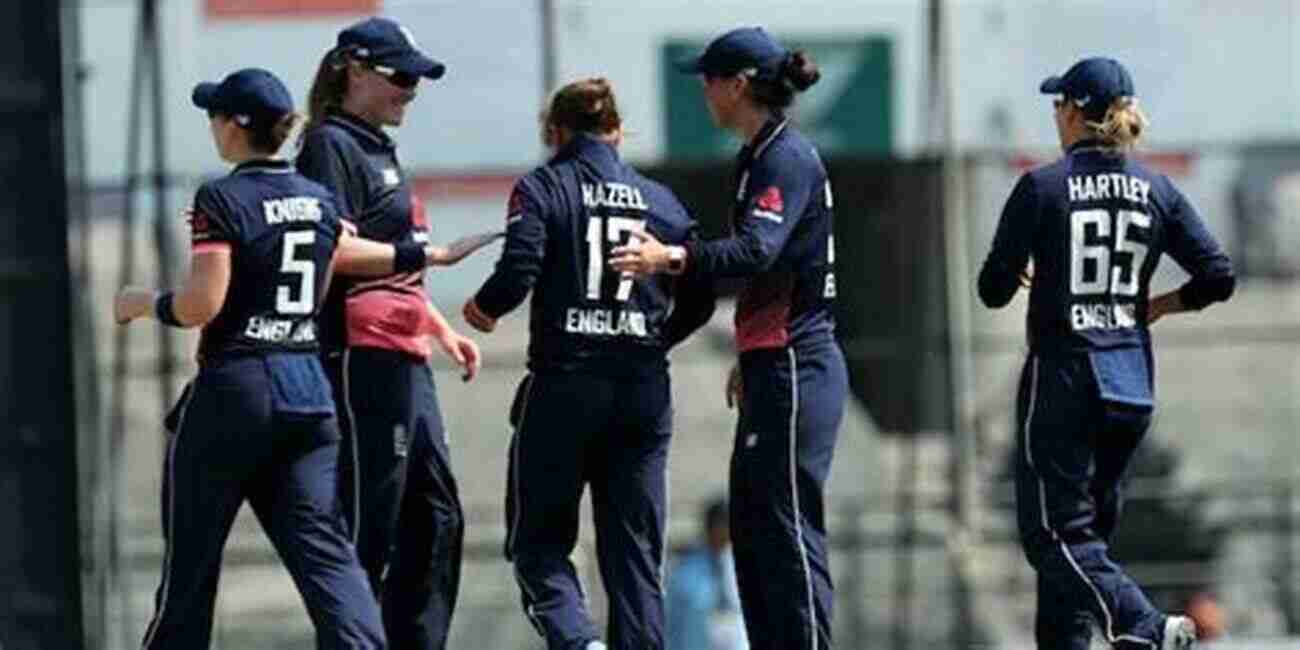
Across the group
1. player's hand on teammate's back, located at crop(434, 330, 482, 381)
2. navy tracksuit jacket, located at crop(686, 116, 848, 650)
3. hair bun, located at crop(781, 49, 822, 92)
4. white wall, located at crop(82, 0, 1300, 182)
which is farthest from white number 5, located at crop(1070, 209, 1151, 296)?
white wall, located at crop(82, 0, 1300, 182)

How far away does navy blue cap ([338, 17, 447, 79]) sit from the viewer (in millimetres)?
11273

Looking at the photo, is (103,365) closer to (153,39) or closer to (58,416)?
(153,39)

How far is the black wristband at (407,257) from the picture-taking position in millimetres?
11055

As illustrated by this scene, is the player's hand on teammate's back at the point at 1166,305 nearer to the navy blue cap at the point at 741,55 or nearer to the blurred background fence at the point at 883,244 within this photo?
the navy blue cap at the point at 741,55

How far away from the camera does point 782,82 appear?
11.3 metres

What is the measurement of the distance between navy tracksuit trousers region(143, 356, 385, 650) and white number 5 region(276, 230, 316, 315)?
151 millimetres

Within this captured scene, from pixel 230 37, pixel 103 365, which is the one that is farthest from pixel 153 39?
pixel 103 365

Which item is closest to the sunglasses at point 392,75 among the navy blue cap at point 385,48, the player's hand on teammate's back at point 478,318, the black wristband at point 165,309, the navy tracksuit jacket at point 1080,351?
the navy blue cap at point 385,48

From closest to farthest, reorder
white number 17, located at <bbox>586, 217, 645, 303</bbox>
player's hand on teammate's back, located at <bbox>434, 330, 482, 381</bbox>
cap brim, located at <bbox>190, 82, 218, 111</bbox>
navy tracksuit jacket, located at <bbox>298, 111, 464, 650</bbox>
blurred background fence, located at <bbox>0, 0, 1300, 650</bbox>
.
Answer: cap brim, located at <bbox>190, 82, 218, 111</bbox> → white number 17, located at <bbox>586, 217, 645, 303</bbox> → navy tracksuit jacket, located at <bbox>298, 111, 464, 650</bbox> → player's hand on teammate's back, located at <bbox>434, 330, 482, 381</bbox> → blurred background fence, located at <bbox>0, 0, 1300, 650</bbox>

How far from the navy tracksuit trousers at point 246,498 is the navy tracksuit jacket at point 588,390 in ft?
1.93

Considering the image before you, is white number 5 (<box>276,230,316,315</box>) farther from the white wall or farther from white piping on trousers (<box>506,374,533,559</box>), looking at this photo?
the white wall

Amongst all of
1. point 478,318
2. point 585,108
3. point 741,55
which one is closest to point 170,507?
point 478,318

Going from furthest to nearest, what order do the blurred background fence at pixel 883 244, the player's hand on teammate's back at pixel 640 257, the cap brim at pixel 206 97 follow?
the blurred background fence at pixel 883 244 → the player's hand on teammate's back at pixel 640 257 → the cap brim at pixel 206 97

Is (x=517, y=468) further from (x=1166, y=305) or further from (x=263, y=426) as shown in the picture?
(x=1166, y=305)
